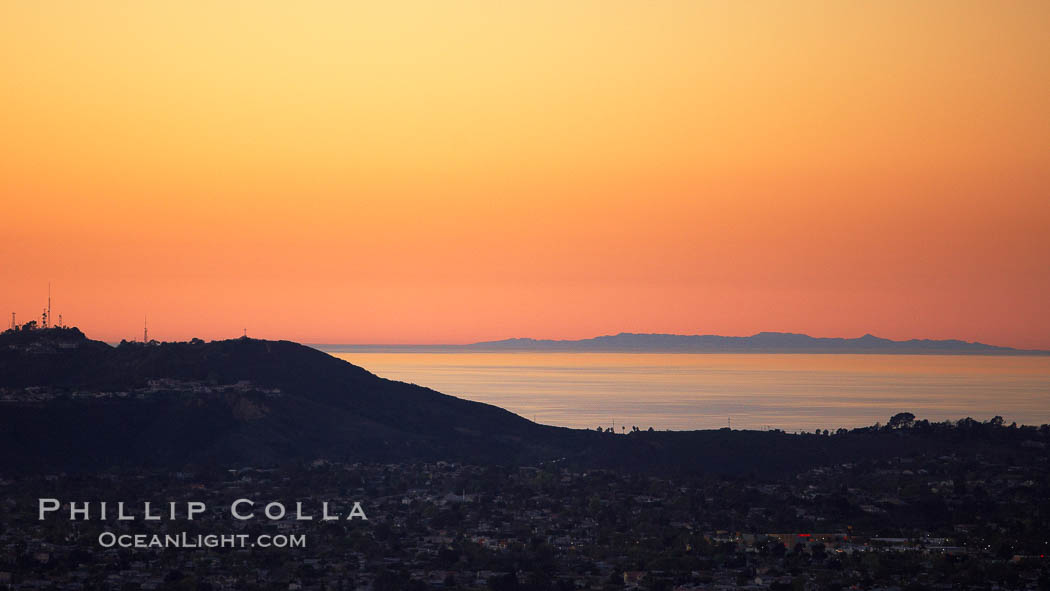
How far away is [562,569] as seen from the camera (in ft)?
232

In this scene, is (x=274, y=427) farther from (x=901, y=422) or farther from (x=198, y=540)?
(x=901, y=422)

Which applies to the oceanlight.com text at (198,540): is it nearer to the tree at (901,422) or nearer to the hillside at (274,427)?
the hillside at (274,427)

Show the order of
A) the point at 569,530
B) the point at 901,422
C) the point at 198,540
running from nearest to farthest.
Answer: the point at 198,540 → the point at 569,530 → the point at 901,422

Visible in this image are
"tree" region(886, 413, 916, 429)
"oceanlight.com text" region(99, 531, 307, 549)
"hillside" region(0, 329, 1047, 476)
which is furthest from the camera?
"tree" region(886, 413, 916, 429)

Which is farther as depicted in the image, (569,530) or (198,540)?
(569,530)

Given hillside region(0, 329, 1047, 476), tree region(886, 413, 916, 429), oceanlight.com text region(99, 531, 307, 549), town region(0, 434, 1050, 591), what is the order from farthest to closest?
tree region(886, 413, 916, 429)
hillside region(0, 329, 1047, 476)
oceanlight.com text region(99, 531, 307, 549)
town region(0, 434, 1050, 591)


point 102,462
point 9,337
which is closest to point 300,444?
point 102,462

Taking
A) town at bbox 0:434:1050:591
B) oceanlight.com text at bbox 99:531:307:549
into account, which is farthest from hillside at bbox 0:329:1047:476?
oceanlight.com text at bbox 99:531:307:549

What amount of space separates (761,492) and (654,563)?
27987mm

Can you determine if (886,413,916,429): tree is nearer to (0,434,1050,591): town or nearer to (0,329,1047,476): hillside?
(0,329,1047,476): hillside

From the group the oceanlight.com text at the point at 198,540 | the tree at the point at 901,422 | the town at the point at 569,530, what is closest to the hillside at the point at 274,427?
the tree at the point at 901,422

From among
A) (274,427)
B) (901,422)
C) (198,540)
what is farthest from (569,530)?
(901,422)

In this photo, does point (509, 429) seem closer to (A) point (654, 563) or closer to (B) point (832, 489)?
(B) point (832, 489)

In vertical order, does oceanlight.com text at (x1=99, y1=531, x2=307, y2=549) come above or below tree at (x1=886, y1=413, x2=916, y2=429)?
below
